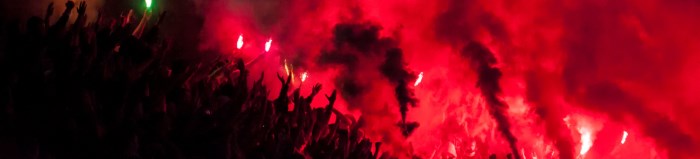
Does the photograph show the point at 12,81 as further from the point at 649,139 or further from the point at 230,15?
the point at 649,139

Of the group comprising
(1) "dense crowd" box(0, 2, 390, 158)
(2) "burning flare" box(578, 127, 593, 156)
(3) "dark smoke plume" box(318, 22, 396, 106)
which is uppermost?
(3) "dark smoke plume" box(318, 22, 396, 106)

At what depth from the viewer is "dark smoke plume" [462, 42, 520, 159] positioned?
1100cm

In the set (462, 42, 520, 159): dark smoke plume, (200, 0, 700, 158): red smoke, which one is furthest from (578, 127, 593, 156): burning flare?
(462, 42, 520, 159): dark smoke plume

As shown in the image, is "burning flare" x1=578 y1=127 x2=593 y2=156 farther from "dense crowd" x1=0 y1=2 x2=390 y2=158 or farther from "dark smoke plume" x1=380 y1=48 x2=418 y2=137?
"dense crowd" x1=0 y1=2 x2=390 y2=158

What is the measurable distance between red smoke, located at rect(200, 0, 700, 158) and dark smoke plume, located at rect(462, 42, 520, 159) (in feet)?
0.22

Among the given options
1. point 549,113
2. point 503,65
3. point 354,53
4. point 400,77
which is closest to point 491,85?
point 503,65

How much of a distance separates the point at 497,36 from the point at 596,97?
1.94 meters

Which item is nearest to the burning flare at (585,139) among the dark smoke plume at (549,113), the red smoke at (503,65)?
the red smoke at (503,65)

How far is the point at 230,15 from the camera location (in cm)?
1112

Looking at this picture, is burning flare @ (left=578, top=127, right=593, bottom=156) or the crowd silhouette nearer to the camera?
the crowd silhouette

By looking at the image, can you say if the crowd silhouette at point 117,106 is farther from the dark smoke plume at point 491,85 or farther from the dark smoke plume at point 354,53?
the dark smoke plume at point 354,53

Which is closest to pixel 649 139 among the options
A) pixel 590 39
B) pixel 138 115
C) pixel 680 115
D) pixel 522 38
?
pixel 680 115

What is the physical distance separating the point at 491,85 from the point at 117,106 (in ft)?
27.6

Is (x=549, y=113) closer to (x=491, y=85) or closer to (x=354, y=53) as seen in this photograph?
(x=491, y=85)
